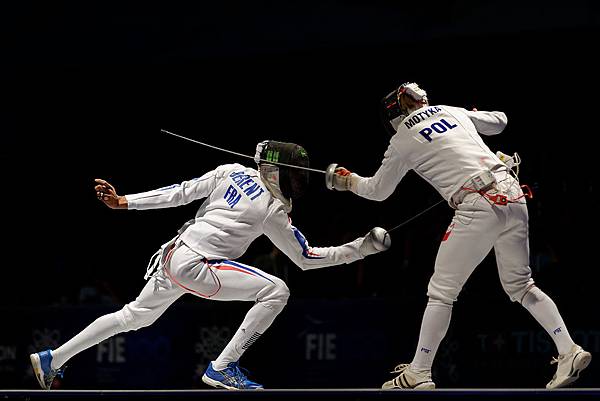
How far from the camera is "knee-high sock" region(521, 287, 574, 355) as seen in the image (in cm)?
399

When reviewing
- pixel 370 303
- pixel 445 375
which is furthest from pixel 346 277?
pixel 445 375

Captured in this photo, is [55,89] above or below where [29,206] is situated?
above

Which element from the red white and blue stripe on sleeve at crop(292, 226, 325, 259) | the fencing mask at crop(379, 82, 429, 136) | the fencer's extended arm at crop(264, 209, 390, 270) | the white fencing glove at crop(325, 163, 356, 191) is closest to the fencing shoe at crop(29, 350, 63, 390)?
the fencer's extended arm at crop(264, 209, 390, 270)

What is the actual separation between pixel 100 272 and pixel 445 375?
3303 mm

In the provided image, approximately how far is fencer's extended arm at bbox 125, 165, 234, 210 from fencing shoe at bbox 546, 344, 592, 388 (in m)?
1.86

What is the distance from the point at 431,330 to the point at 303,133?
13.1 feet

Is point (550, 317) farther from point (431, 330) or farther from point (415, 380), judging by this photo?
point (415, 380)

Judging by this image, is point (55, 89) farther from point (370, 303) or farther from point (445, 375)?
point (445, 375)

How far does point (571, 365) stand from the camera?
3.92 m

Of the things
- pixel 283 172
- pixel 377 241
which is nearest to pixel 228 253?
pixel 283 172

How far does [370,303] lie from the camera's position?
20.1 ft

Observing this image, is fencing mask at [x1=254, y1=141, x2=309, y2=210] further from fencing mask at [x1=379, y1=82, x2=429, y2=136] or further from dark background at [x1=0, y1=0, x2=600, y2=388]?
dark background at [x1=0, y1=0, x2=600, y2=388]

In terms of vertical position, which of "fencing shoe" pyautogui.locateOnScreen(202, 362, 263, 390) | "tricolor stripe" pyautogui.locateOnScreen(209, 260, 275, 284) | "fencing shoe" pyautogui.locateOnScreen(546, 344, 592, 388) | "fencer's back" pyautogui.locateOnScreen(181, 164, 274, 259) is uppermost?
"fencer's back" pyautogui.locateOnScreen(181, 164, 274, 259)

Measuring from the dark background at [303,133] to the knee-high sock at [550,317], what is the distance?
1.74 meters
